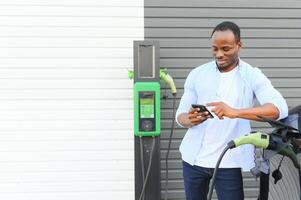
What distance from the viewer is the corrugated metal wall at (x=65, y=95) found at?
4664 mm

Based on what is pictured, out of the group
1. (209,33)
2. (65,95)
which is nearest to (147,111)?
(65,95)

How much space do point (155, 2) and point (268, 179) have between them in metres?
2.69

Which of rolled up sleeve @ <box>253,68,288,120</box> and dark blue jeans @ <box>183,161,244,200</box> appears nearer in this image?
rolled up sleeve @ <box>253,68,288,120</box>

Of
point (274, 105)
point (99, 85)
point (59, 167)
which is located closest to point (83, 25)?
point (99, 85)

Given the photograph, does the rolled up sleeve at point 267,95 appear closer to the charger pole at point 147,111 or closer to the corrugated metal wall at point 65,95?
the charger pole at point 147,111

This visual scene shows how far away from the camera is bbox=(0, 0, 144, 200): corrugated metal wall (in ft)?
15.3

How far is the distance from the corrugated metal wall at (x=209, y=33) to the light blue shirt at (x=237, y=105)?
1.76 m

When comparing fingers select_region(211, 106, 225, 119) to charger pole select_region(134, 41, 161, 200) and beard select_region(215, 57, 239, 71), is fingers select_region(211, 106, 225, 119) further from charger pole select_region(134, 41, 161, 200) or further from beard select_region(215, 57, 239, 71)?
charger pole select_region(134, 41, 161, 200)

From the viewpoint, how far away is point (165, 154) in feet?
15.8

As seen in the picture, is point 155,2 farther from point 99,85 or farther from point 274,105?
point 274,105

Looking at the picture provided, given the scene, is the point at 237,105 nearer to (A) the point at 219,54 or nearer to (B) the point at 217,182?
(A) the point at 219,54

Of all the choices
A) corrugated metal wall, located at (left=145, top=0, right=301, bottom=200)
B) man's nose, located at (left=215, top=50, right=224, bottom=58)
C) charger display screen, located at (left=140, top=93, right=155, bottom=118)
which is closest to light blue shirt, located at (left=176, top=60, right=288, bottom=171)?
man's nose, located at (left=215, top=50, right=224, bottom=58)

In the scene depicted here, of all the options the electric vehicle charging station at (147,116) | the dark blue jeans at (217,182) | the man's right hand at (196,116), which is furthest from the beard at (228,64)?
the electric vehicle charging station at (147,116)

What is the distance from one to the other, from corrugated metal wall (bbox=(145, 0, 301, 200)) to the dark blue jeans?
1.74 meters
